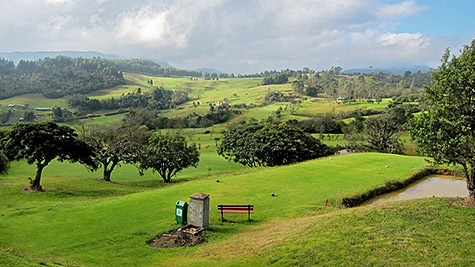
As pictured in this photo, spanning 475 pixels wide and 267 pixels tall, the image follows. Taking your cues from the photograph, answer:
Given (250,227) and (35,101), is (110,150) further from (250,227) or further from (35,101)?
(35,101)

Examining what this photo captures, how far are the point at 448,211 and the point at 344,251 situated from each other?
25.8 feet

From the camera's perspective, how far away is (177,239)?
15867 millimetres

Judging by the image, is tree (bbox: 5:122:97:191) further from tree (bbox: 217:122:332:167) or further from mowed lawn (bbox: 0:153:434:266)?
tree (bbox: 217:122:332:167)

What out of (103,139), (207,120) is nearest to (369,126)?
(103,139)

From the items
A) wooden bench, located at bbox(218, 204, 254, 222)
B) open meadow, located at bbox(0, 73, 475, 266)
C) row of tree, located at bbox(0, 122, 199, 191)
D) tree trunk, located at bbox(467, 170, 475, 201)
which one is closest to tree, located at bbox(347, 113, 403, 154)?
open meadow, located at bbox(0, 73, 475, 266)

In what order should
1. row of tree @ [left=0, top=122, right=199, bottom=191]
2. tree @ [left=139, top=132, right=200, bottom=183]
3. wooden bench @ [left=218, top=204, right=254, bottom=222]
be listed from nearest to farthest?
wooden bench @ [left=218, top=204, right=254, bottom=222]
row of tree @ [left=0, top=122, right=199, bottom=191]
tree @ [left=139, top=132, right=200, bottom=183]

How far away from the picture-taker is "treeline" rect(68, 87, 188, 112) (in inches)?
5984

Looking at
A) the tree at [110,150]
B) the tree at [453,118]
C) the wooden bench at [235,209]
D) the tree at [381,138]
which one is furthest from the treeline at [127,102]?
the tree at [453,118]

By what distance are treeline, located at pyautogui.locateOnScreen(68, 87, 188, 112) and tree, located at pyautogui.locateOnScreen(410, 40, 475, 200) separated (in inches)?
6095

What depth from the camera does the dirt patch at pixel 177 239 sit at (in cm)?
1550

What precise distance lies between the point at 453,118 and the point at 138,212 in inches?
783

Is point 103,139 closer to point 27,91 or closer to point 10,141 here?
point 10,141

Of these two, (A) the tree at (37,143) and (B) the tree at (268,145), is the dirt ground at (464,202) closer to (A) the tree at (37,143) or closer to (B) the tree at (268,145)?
(B) the tree at (268,145)

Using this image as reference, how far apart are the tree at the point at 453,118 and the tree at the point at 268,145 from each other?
84.4ft
